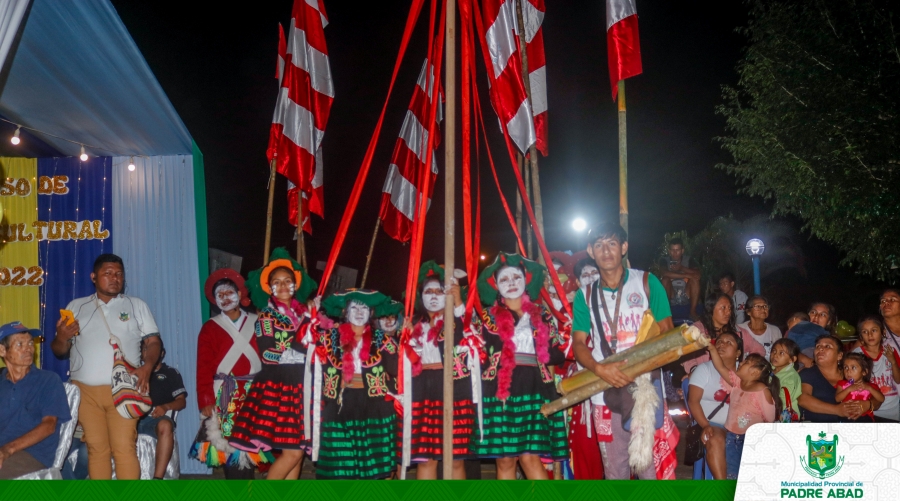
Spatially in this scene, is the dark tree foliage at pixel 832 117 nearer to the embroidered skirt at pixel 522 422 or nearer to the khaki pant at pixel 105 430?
the embroidered skirt at pixel 522 422

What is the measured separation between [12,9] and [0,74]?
385mm

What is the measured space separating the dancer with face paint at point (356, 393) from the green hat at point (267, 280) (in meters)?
0.55

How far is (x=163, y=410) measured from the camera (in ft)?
20.8

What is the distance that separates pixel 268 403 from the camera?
5.29 metres

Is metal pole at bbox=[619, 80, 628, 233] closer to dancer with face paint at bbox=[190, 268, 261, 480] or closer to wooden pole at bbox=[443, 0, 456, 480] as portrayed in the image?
wooden pole at bbox=[443, 0, 456, 480]

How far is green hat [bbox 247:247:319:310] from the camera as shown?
5.73m

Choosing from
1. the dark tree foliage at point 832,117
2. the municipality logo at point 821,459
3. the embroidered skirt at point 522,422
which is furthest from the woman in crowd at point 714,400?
the dark tree foliage at point 832,117

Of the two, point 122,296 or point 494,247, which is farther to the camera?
point 494,247

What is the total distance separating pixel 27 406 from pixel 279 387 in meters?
1.63

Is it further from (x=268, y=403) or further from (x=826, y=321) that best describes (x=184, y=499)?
(x=826, y=321)

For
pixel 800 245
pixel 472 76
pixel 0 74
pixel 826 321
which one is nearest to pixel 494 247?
pixel 800 245

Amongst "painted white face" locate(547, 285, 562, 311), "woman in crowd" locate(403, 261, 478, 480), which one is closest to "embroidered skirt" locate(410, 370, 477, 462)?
"woman in crowd" locate(403, 261, 478, 480)

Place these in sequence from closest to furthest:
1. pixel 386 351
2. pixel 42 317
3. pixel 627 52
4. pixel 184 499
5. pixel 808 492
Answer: pixel 808 492 < pixel 184 499 < pixel 386 351 < pixel 627 52 < pixel 42 317

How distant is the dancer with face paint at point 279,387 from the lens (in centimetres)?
523
